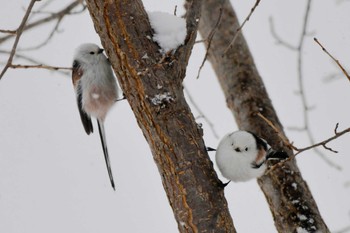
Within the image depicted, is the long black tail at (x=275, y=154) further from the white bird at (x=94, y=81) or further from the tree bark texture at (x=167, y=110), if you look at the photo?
the white bird at (x=94, y=81)

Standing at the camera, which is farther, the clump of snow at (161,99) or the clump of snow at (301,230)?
the clump of snow at (301,230)

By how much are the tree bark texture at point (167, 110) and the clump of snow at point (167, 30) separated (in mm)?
24

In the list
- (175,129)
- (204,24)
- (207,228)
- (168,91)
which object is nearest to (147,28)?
(168,91)

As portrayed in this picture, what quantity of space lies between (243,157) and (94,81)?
0.80 metres

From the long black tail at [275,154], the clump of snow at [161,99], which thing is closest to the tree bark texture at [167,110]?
the clump of snow at [161,99]

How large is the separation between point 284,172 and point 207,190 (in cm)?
68

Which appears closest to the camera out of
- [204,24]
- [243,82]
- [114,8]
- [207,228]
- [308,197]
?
[207,228]

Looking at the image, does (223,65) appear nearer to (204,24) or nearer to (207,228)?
(204,24)

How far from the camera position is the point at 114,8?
167cm

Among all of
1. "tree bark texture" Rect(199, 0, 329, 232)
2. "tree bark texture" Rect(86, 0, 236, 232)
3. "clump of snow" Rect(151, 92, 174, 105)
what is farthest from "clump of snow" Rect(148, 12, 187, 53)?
"tree bark texture" Rect(199, 0, 329, 232)

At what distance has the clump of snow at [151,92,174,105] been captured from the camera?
5.32ft

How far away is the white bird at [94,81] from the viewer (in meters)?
2.08

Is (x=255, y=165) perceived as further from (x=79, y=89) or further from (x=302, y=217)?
(x=79, y=89)

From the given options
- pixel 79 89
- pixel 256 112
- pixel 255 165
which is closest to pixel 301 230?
pixel 255 165
